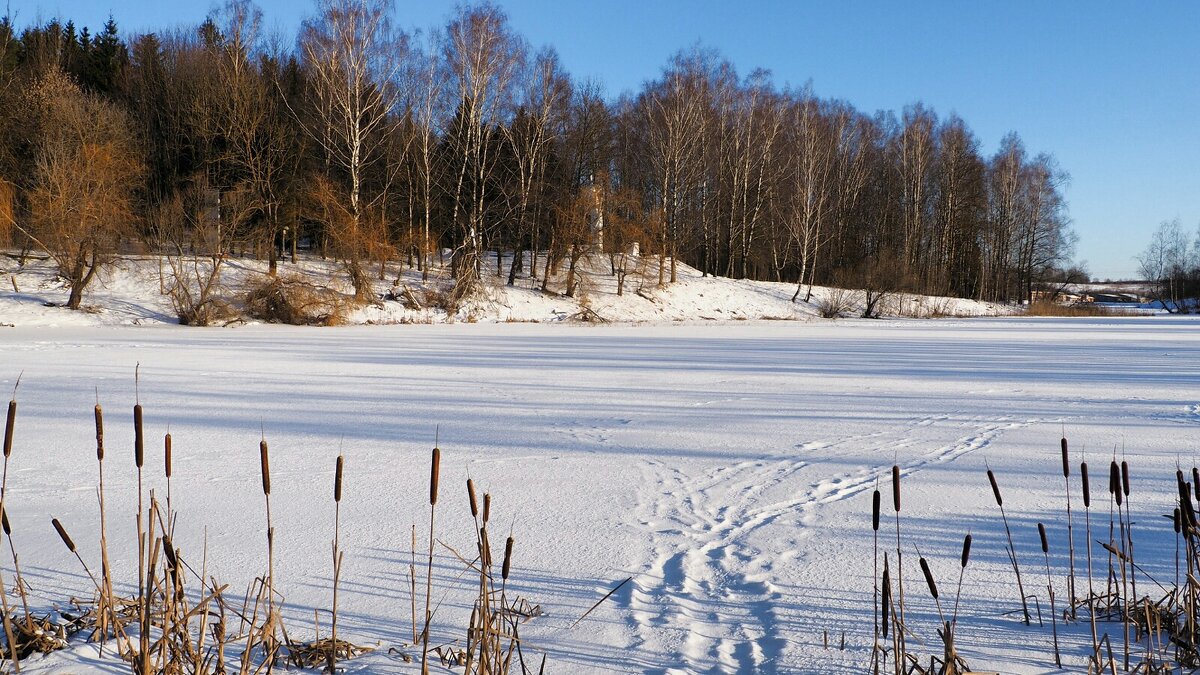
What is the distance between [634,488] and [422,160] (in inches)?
1063

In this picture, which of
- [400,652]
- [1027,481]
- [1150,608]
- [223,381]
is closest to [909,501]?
[1027,481]

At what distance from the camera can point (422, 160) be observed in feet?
Answer: 96.3

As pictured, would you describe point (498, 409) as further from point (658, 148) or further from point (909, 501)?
point (658, 148)

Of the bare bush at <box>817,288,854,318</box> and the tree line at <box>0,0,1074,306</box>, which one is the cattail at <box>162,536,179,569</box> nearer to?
the tree line at <box>0,0,1074,306</box>

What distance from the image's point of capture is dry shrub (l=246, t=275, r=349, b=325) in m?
21.6

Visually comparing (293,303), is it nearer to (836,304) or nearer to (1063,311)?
(836,304)

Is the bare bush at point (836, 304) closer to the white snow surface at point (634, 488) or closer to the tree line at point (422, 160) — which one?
the tree line at point (422, 160)

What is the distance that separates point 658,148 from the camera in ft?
99.6

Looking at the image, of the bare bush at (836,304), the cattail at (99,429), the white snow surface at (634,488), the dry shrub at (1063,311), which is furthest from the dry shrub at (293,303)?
the dry shrub at (1063,311)

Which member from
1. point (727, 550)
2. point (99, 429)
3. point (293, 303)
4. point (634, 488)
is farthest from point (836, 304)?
point (99, 429)

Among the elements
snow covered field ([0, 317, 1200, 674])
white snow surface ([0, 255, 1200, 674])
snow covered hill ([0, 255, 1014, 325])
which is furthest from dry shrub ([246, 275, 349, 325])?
white snow surface ([0, 255, 1200, 674])

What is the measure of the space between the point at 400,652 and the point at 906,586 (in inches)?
76.8

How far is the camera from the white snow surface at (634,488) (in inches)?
101

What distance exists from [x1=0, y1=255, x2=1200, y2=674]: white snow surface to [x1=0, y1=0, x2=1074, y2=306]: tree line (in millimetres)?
14492
